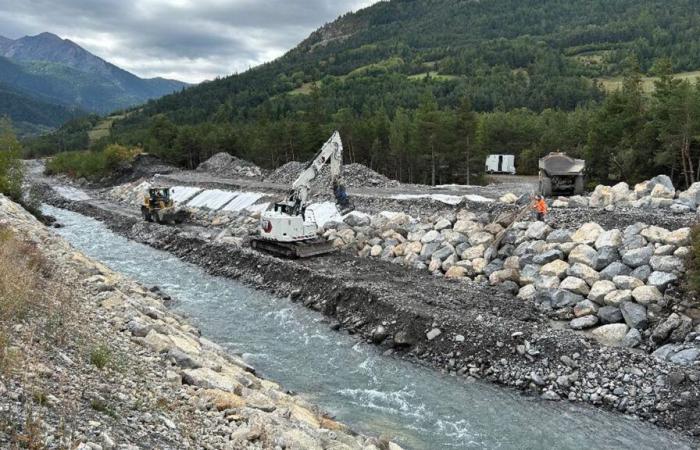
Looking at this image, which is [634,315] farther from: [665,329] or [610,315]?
[665,329]

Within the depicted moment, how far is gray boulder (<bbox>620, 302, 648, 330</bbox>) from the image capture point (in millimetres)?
15203

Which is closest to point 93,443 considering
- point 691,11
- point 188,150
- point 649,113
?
point 649,113

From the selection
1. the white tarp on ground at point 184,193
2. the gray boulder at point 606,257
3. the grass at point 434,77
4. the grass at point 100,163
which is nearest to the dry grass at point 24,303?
the gray boulder at point 606,257

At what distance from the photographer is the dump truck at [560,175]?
2842 centimetres

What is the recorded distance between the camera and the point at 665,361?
1309 centimetres

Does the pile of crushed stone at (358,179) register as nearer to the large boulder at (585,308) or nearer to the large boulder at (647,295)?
the large boulder at (585,308)

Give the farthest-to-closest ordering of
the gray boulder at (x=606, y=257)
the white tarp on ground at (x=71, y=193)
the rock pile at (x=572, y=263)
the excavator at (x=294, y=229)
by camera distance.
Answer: the white tarp on ground at (x=71, y=193) → the excavator at (x=294, y=229) → the gray boulder at (x=606, y=257) → the rock pile at (x=572, y=263)

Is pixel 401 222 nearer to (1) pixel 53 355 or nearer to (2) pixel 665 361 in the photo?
(2) pixel 665 361

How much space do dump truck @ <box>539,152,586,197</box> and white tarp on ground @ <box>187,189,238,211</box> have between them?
25193 mm

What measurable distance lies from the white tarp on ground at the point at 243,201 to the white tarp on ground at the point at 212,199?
111 cm

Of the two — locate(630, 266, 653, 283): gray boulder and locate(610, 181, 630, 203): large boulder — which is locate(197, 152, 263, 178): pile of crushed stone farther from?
locate(630, 266, 653, 283): gray boulder

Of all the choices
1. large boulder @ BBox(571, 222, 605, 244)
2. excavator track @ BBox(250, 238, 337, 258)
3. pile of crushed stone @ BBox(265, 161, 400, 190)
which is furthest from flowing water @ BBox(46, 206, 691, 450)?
pile of crushed stone @ BBox(265, 161, 400, 190)

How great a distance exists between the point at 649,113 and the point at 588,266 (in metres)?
23.7

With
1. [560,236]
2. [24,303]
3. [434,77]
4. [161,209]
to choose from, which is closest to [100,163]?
[161,209]
